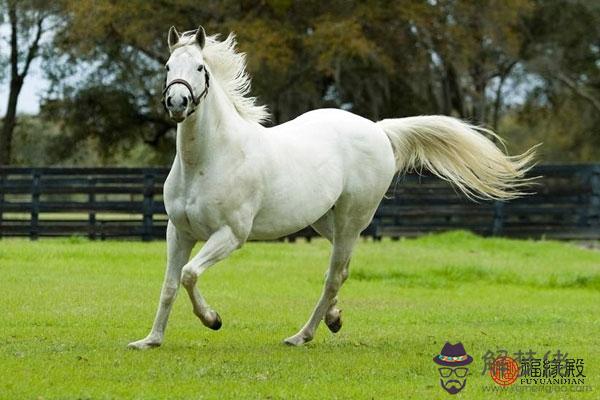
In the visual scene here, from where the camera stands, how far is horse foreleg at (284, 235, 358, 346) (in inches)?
330

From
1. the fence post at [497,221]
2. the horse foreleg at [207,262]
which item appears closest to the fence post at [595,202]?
the fence post at [497,221]

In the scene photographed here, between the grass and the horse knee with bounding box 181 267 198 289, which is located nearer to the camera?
the grass

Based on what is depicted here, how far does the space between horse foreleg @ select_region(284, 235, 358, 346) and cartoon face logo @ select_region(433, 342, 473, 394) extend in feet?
3.24

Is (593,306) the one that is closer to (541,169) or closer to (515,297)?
(515,297)

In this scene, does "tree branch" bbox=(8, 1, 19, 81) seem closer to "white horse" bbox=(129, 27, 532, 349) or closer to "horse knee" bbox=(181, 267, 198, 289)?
"white horse" bbox=(129, 27, 532, 349)

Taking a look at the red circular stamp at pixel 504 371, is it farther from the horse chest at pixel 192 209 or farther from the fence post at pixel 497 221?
the fence post at pixel 497 221

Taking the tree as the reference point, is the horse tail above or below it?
below

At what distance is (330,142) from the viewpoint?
854cm

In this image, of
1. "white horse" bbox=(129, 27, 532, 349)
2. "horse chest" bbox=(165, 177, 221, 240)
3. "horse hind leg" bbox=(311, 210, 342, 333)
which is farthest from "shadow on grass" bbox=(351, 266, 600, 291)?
"horse chest" bbox=(165, 177, 221, 240)

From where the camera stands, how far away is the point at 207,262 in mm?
7371

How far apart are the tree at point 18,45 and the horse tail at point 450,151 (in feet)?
71.5

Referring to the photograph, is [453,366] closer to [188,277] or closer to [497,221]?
[188,277]

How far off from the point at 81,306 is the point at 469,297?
15.3 feet

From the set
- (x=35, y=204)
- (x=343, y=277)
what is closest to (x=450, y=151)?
(x=343, y=277)
